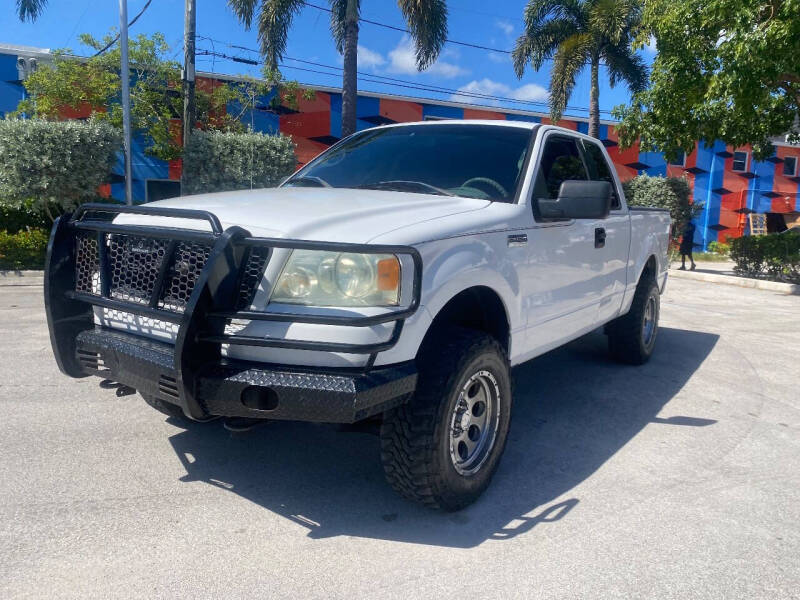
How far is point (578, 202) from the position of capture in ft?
11.7

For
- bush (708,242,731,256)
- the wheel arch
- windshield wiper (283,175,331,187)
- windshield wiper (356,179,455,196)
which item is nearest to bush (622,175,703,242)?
bush (708,242,731,256)

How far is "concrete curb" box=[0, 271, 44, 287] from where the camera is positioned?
11031mm

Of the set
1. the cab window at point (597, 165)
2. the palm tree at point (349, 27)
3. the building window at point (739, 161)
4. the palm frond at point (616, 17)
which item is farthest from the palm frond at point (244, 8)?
the building window at point (739, 161)

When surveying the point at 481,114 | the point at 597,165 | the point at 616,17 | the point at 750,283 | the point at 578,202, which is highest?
the point at 616,17

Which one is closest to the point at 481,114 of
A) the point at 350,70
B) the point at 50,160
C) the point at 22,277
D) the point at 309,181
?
the point at 350,70

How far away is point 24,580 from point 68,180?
1155cm

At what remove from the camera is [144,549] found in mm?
2727

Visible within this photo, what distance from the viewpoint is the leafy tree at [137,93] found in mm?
16266

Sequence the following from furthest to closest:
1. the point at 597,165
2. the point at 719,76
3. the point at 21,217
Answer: the point at 21,217 < the point at 719,76 < the point at 597,165

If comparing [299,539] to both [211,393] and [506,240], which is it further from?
[506,240]

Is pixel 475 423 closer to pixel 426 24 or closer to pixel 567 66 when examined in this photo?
pixel 426 24

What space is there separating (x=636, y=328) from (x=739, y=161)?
32065mm

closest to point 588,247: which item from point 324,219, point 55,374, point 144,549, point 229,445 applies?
point 324,219

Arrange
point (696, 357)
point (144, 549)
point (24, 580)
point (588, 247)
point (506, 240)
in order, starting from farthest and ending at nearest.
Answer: point (696, 357) < point (588, 247) < point (506, 240) < point (144, 549) < point (24, 580)
